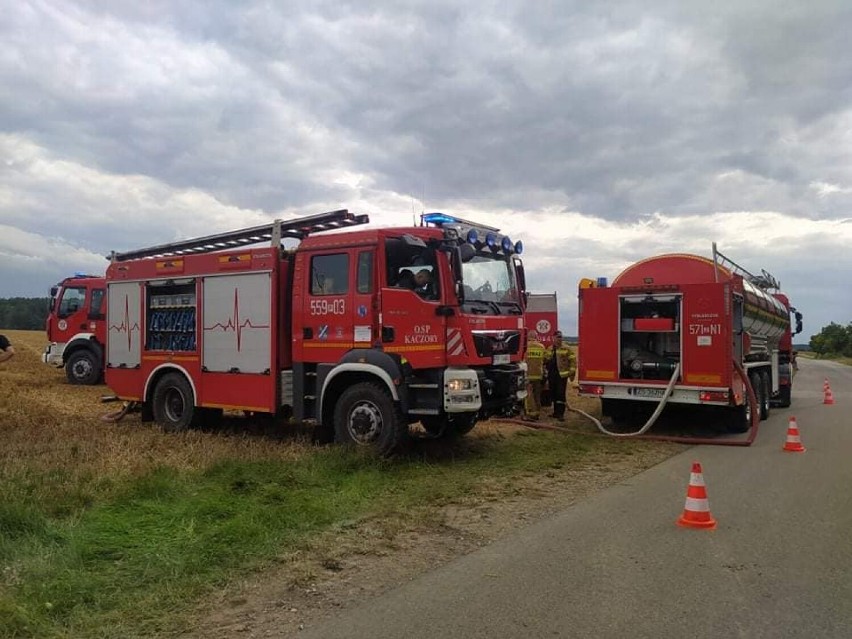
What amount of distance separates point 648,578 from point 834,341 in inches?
3997

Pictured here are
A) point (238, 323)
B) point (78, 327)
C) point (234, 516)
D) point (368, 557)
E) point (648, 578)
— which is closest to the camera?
point (648, 578)

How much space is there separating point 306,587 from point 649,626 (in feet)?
7.13

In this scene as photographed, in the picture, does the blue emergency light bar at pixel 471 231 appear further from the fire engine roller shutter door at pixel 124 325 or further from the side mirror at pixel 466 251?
the fire engine roller shutter door at pixel 124 325

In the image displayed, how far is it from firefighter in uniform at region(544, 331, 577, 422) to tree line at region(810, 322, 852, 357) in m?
88.1

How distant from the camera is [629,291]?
12.9 metres

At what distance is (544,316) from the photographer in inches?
714

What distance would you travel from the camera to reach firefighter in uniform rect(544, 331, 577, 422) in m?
14.0

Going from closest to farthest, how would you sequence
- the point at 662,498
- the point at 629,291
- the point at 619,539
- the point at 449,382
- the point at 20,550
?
the point at 20,550 → the point at 619,539 → the point at 662,498 → the point at 449,382 → the point at 629,291

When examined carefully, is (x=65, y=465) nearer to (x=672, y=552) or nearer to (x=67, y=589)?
(x=67, y=589)

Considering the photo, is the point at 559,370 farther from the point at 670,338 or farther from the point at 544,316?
the point at 544,316

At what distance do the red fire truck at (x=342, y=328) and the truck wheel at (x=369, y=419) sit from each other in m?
0.02

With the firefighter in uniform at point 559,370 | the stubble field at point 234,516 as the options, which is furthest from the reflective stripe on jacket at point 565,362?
the stubble field at point 234,516

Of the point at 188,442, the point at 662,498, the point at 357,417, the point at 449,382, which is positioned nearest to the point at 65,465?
the point at 188,442

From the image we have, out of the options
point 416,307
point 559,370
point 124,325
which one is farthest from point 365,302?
point 559,370
